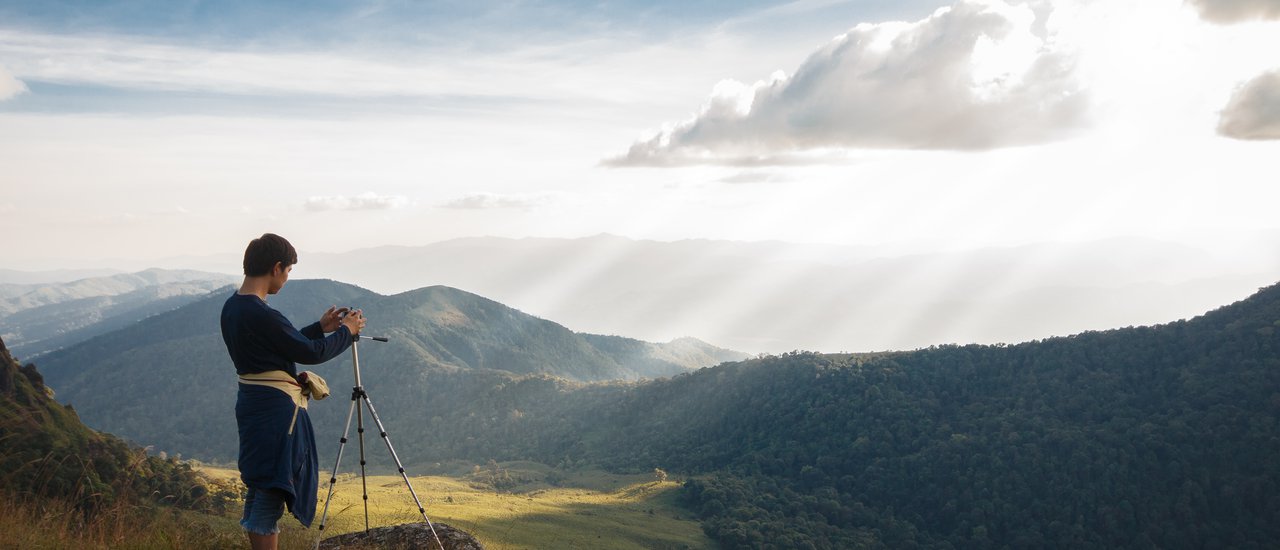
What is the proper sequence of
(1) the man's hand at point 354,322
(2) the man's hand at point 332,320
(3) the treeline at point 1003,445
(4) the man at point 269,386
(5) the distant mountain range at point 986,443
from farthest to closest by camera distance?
(5) the distant mountain range at point 986,443, (3) the treeline at point 1003,445, (2) the man's hand at point 332,320, (1) the man's hand at point 354,322, (4) the man at point 269,386

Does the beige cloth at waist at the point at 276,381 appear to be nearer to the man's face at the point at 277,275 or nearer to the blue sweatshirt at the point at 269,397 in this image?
the blue sweatshirt at the point at 269,397

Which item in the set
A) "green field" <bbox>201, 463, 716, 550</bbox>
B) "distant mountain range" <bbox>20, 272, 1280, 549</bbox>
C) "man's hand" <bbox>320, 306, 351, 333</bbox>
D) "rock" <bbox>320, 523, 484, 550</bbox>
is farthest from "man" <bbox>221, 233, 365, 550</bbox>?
"distant mountain range" <bbox>20, 272, 1280, 549</bbox>

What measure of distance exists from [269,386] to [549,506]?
8618 cm

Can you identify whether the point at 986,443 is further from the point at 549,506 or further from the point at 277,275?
the point at 277,275

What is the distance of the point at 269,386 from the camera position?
798 cm

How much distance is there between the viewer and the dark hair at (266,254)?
7.99 meters

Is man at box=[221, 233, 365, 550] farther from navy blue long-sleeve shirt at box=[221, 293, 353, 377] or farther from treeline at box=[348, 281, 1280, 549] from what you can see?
treeline at box=[348, 281, 1280, 549]

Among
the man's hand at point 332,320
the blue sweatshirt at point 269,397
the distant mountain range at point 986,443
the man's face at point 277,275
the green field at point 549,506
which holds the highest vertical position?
the man's face at point 277,275

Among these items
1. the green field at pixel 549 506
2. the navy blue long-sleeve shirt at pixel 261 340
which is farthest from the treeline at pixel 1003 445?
the navy blue long-sleeve shirt at pixel 261 340

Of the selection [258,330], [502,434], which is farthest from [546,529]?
[502,434]

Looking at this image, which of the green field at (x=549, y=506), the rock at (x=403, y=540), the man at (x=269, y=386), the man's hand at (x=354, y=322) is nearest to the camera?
the man at (x=269, y=386)

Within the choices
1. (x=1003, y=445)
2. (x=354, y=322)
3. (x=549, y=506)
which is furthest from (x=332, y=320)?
(x=1003, y=445)

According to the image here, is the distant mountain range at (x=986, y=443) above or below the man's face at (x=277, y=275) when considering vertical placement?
below

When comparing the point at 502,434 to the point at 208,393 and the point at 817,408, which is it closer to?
the point at 817,408
